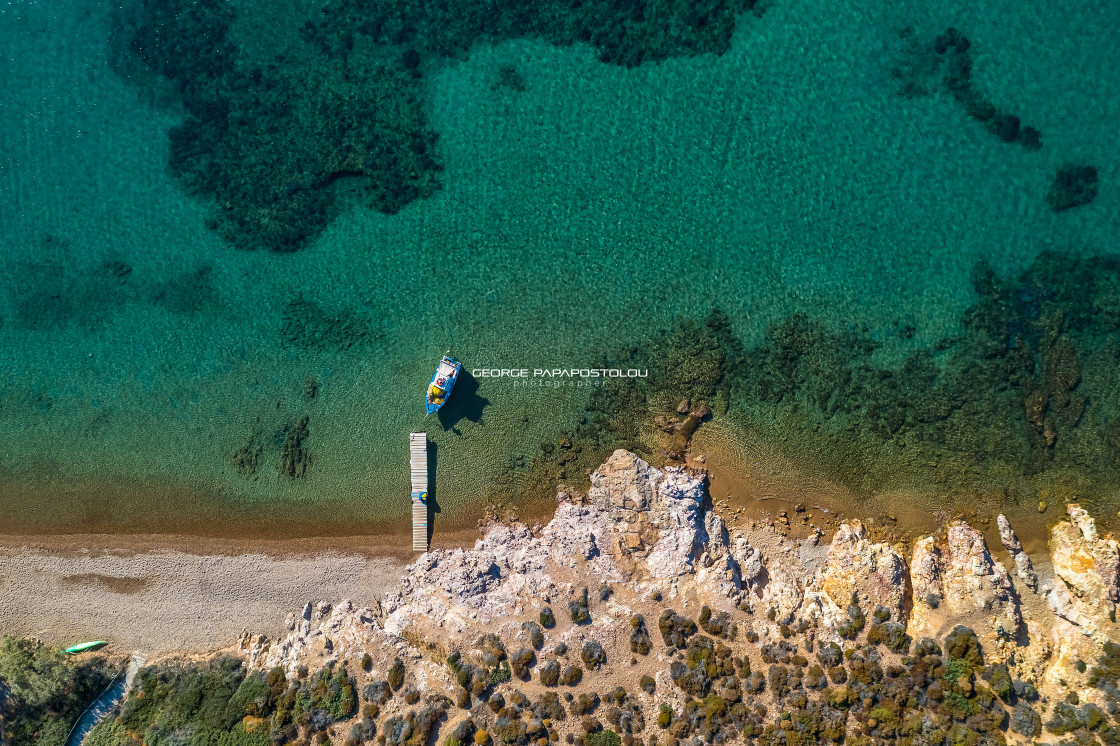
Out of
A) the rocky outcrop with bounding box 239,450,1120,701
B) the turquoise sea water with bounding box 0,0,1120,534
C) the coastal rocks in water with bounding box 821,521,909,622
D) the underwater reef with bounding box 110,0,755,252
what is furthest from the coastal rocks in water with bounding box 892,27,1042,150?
the coastal rocks in water with bounding box 821,521,909,622

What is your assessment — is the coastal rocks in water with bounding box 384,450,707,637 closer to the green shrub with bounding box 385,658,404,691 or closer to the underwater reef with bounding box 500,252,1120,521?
the green shrub with bounding box 385,658,404,691

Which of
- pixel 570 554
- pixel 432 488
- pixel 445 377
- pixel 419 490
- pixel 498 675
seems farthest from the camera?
pixel 432 488

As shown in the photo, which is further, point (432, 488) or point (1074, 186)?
point (432, 488)

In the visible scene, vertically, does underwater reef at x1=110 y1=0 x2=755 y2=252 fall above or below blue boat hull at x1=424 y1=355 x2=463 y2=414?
above

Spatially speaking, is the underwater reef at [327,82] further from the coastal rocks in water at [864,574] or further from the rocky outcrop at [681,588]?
the coastal rocks in water at [864,574]

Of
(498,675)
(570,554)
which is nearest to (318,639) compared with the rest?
(498,675)

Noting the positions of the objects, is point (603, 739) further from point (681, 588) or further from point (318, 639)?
point (318, 639)

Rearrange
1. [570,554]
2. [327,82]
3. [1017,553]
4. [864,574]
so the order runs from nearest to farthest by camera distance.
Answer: [864,574], [570,554], [1017,553], [327,82]
